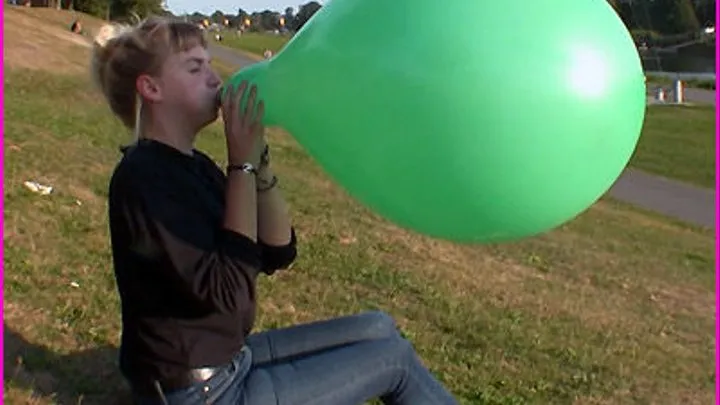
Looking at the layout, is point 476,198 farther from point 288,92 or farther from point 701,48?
point 701,48

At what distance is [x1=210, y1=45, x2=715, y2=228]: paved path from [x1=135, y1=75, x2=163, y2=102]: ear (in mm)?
12980

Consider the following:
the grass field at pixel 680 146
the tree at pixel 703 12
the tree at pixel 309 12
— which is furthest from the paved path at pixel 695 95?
the tree at pixel 309 12

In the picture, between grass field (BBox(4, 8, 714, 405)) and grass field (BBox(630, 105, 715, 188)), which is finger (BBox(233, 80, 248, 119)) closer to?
grass field (BBox(4, 8, 714, 405))

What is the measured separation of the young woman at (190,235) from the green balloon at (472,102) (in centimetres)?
21

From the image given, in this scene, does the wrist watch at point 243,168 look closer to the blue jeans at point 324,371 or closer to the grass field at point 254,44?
the blue jeans at point 324,371

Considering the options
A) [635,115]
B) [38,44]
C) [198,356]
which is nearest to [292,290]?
[198,356]

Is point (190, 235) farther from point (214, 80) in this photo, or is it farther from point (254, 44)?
point (254, 44)

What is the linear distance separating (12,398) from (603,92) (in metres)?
1.99

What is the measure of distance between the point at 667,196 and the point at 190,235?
50.8ft

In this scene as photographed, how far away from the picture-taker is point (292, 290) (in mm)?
4988

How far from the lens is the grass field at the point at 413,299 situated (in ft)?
12.4

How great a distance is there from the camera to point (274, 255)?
2660 mm

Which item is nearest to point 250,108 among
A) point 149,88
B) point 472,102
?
point 149,88

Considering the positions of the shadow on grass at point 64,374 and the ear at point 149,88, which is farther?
the shadow on grass at point 64,374
